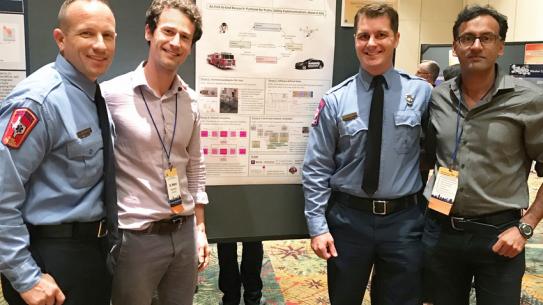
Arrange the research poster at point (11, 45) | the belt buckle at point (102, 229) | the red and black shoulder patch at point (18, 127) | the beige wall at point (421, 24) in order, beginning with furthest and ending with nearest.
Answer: the beige wall at point (421, 24), the research poster at point (11, 45), the belt buckle at point (102, 229), the red and black shoulder patch at point (18, 127)

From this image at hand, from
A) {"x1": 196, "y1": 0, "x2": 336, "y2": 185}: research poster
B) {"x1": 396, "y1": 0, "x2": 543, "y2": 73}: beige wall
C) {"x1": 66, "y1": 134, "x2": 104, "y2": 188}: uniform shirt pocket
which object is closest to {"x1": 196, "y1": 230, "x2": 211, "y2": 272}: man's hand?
{"x1": 196, "y1": 0, "x2": 336, "y2": 185}: research poster

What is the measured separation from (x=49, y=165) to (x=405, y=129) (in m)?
1.42

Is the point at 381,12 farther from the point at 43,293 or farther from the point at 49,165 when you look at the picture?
the point at 43,293

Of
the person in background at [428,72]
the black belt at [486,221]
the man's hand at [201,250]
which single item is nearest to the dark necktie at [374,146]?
the black belt at [486,221]

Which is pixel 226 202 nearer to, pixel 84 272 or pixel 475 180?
pixel 84 272

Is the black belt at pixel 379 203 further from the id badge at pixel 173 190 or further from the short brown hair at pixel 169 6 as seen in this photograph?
the short brown hair at pixel 169 6

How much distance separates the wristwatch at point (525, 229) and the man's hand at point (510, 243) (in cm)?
2

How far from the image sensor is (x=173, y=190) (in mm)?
1699

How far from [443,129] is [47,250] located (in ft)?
5.13

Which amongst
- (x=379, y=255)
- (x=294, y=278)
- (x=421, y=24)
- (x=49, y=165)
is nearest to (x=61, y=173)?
(x=49, y=165)

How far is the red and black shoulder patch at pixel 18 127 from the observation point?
1259 mm

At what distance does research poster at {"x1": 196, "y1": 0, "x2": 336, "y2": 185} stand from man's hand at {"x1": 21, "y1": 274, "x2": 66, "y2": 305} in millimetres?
1020

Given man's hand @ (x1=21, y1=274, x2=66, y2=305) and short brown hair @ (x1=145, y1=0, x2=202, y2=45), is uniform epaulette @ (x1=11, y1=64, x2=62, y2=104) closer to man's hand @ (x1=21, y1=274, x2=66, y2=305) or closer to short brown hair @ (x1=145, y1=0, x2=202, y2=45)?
short brown hair @ (x1=145, y1=0, x2=202, y2=45)

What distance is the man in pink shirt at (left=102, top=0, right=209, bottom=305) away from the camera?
1.65 metres
